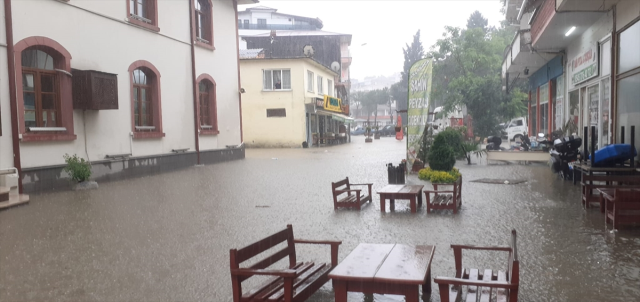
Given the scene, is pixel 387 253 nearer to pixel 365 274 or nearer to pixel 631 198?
pixel 365 274

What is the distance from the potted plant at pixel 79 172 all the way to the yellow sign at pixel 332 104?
26.9 meters

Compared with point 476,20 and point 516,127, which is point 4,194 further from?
point 476,20

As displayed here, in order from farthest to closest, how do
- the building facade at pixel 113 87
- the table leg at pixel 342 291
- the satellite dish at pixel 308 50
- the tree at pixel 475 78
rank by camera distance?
the satellite dish at pixel 308 50 < the tree at pixel 475 78 < the building facade at pixel 113 87 < the table leg at pixel 342 291

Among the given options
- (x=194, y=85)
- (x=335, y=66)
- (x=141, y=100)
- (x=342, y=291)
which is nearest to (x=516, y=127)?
(x=335, y=66)

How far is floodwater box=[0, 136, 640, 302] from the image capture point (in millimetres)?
4965

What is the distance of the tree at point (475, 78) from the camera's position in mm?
27844

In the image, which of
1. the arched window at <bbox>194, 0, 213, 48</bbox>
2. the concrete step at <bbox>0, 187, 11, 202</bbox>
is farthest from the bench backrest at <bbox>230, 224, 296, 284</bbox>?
the arched window at <bbox>194, 0, 213, 48</bbox>

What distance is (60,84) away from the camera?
44.2 ft

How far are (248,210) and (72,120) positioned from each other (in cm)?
702

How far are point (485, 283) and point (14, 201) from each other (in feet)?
32.6

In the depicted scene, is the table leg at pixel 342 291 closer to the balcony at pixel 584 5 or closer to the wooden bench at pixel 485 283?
the wooden bench at pixel 485 283

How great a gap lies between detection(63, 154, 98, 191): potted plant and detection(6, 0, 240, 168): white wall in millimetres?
559

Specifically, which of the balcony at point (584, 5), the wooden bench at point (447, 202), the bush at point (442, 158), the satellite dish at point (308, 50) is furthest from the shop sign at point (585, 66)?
the satellite dish at point (308, 50)

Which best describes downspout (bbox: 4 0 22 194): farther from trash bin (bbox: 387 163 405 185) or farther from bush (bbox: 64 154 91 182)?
trash bin (bbox: 387 163 405 185)
